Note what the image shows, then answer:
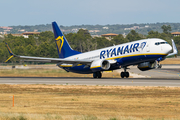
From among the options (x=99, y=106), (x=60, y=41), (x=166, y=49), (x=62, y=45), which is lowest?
A: (x=99, y=106)

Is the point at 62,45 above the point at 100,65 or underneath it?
above

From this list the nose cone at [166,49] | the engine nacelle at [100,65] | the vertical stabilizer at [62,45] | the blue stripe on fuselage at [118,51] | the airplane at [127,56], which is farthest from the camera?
the vertical stabilizer at [62,45]

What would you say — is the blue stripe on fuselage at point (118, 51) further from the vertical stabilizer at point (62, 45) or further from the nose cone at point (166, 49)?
the vertical stabilizer at point (62, 45)

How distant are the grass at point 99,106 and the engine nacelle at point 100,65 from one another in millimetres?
13967

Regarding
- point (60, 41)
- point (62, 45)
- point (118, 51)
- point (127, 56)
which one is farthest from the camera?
point (60, 41)

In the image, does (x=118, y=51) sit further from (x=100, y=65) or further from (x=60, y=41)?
(x=60, y=41)

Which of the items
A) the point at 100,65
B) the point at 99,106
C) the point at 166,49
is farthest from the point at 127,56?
the point at 99,106

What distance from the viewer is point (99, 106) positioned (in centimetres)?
2183

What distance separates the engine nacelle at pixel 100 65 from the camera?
145 ft

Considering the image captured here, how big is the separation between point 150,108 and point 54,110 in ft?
20.1

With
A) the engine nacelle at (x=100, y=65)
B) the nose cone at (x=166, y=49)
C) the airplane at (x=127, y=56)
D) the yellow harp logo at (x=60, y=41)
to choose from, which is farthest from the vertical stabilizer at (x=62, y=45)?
the nose cone at (x=166, y=49)

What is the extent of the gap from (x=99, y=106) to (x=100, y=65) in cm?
2228

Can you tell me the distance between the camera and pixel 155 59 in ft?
140

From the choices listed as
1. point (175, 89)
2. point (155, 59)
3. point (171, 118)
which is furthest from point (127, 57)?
point (171, 118)
